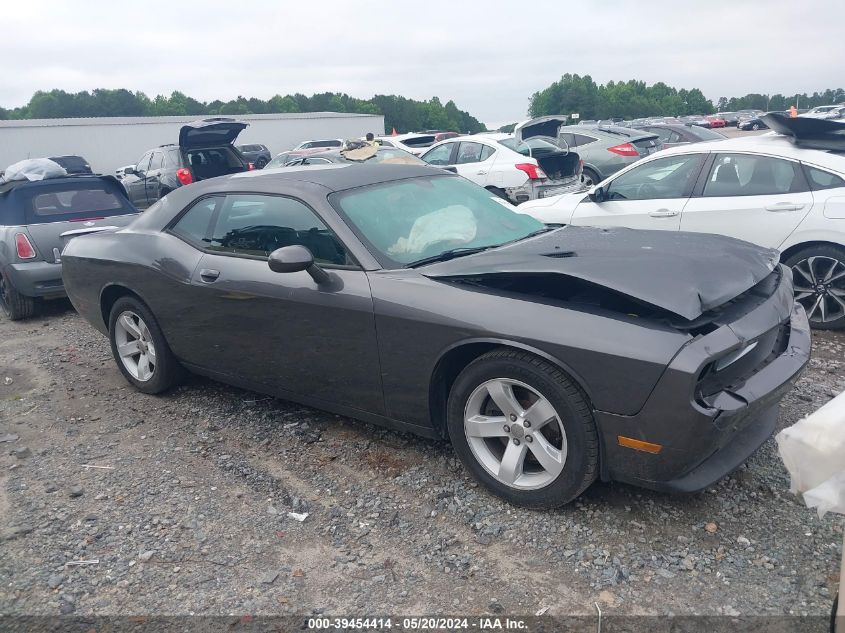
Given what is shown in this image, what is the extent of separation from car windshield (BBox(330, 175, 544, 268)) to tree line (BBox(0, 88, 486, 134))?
75254 millimetres

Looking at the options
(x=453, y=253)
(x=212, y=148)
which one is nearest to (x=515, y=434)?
(x=453, y=253)

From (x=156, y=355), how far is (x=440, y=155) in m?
8.57

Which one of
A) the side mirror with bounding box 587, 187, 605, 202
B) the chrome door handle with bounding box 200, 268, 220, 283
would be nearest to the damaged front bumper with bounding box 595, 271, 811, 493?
the chrome door handle with bounding box 200, 268, 220, 283

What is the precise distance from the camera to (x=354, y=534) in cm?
314

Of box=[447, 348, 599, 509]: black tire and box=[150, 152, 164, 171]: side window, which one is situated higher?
box=[150, 152, 164, 171]: side window

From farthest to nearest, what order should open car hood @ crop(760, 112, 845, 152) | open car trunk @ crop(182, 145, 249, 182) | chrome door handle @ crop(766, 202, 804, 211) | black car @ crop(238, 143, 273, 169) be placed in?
black car @ crop(238, 143, 273, 169) → open car trunk @ crop(182, 145, 249, 182) → open car hood @ crop(760, 112, 845, 152) → chrome door handle @ crop(766, 202, 804, 211)

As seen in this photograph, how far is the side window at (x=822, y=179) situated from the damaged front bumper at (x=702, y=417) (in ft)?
9.14

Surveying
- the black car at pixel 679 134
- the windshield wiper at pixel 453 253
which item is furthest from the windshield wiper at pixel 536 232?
the black car at pixel 679 134

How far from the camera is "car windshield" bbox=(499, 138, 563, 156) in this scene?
1170 cm

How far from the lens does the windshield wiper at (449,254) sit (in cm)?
358

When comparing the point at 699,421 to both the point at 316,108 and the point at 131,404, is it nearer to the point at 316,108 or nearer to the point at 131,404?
the point at 131,404

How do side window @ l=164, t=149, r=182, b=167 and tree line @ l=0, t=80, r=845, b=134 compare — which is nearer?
side window @ l=164, t=149, r=182, b=167

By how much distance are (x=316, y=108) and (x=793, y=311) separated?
9259 centimetres

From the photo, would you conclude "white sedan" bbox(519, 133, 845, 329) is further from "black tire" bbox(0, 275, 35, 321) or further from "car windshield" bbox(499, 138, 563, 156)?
"black tire" bbox(0, 275, 35, 321)
